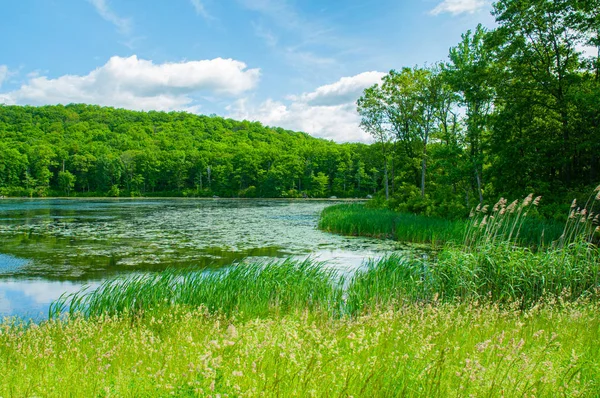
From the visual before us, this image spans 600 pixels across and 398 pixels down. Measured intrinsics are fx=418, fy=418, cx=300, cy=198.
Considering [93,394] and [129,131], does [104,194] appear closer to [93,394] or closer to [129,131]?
[129,131]

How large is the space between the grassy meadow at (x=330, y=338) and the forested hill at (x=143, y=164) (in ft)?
255

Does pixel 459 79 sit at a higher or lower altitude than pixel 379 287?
higher

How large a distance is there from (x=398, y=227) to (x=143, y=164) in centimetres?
9417

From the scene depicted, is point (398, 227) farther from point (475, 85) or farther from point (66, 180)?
point (66, 180)

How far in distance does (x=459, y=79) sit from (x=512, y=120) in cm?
382

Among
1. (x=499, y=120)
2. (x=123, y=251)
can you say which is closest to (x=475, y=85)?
(x=499, y=120)

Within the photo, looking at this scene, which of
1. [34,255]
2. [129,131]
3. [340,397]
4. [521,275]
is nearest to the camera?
[340,397]

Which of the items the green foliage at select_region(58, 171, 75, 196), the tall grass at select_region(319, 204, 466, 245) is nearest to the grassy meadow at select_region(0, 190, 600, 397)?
the tall grass at select_region(319, 204, 466, 245)

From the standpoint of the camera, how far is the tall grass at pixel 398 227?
58.8 ft

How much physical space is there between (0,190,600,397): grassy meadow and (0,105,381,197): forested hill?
3065 inches

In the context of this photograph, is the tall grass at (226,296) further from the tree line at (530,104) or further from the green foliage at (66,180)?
the green foliage at (66,180)

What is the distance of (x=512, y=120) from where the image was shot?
23.0 m

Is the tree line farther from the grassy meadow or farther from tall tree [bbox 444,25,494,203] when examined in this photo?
the grassy meadow

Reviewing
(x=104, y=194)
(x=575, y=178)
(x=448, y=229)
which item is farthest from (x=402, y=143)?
(x=104, y=194)
